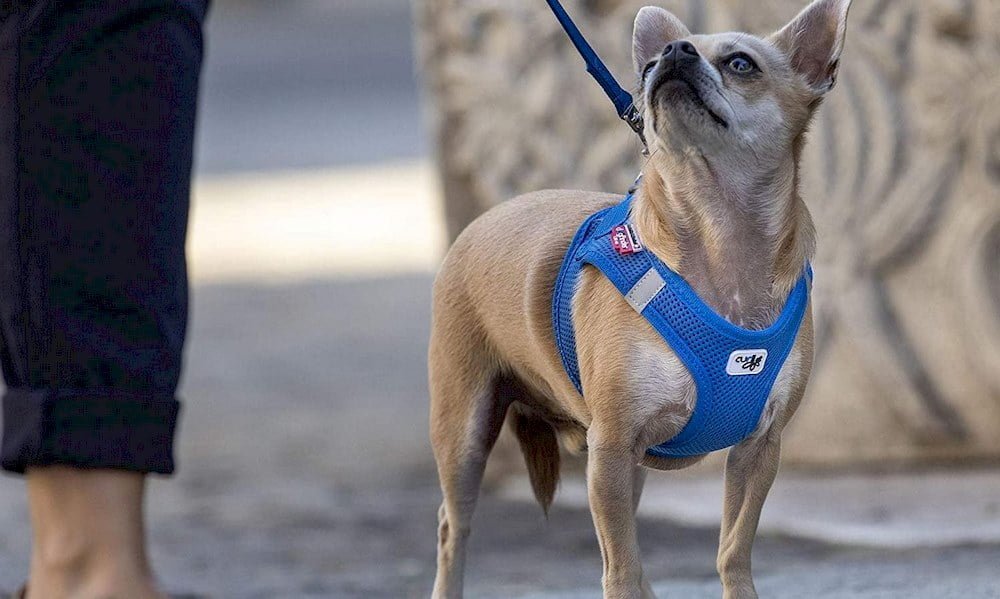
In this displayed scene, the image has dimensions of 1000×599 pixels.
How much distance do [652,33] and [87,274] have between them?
1.16 m

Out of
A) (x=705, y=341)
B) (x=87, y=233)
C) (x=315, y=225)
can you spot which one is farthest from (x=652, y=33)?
(x=315, y=225)

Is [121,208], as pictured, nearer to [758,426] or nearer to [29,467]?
[29,467]

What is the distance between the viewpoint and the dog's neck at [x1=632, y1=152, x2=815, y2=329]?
2.60 m

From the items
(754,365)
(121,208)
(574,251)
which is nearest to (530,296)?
(574,251)

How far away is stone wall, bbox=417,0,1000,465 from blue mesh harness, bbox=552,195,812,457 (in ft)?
7.85

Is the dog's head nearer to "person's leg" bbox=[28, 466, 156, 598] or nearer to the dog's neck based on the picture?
the dog's neck

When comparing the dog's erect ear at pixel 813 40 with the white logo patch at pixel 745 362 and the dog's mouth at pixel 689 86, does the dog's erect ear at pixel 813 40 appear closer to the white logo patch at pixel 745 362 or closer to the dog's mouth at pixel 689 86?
the dog's mouth at pixel 689 86

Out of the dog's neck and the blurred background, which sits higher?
the dog's neck

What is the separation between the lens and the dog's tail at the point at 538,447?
9.96 ft

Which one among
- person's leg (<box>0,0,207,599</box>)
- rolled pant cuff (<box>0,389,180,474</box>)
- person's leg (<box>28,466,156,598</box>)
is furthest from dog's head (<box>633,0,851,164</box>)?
person's leg (<box>28,466,156,598</box>)

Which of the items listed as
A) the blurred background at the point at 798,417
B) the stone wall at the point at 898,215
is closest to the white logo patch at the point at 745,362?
the blurred background at the point at 798,417

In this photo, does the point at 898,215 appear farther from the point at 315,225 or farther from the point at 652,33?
the point at 315,225

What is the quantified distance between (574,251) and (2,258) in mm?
1171

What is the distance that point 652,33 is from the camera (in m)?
2.83
